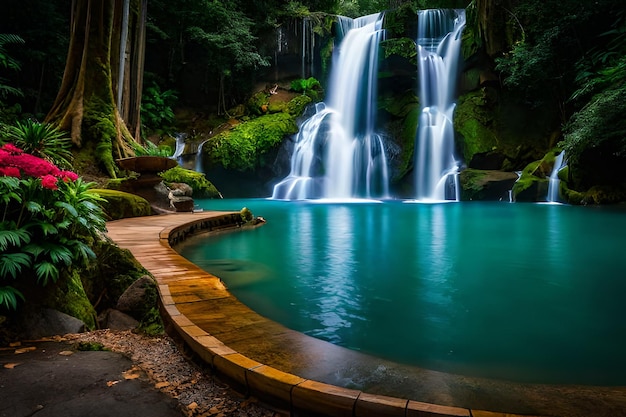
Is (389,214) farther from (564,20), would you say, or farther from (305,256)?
(564,20)

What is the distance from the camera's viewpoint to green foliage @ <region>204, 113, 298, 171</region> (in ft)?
71.8

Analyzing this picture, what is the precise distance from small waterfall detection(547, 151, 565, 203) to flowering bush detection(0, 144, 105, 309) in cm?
1816

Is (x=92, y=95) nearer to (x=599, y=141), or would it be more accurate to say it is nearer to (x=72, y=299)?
(x=72, y=299)

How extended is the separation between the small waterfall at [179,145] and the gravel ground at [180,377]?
20525mm

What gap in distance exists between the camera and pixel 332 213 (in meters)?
15.0

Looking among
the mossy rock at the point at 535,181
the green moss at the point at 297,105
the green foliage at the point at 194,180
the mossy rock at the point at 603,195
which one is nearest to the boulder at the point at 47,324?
the green foliage at the point at 194,180

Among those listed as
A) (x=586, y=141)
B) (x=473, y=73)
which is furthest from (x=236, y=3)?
(x=586, y=141)

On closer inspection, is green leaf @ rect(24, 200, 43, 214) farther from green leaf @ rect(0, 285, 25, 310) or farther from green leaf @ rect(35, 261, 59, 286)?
green leaf @ rect(0, 285, 25, 310)

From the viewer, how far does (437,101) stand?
2267cm

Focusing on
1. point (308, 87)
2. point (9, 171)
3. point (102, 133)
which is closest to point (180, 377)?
point (9, 171)

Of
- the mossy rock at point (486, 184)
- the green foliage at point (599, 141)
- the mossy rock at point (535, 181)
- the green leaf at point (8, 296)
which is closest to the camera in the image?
the green leaf at point (8, 296)

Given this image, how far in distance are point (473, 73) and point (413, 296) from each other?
2017cm

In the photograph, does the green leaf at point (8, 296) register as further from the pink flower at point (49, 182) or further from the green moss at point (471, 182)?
the green moss at point (471, 182)

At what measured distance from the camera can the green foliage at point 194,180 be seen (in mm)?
17734
